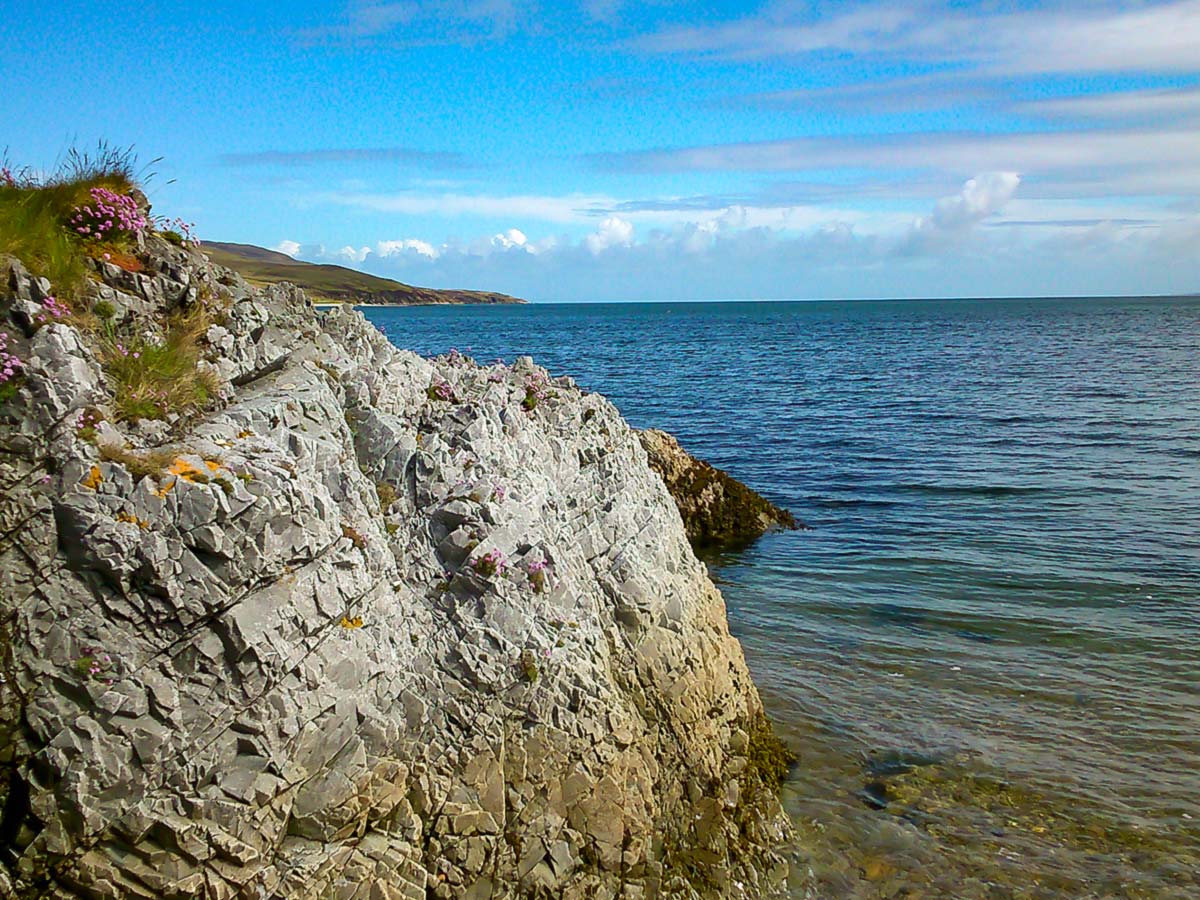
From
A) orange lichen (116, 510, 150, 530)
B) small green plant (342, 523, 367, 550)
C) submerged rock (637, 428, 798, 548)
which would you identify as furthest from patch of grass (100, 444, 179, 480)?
submerged rock (637, 428, 798, 548)

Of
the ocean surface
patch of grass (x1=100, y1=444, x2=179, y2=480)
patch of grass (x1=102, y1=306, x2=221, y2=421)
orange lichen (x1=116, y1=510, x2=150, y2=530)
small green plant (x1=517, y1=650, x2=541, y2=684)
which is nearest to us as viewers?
orange lichen (x1=116, y1=510, x2=150, y2=530)

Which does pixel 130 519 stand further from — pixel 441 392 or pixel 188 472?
pixel 441 392

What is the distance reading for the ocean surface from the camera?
1107cm

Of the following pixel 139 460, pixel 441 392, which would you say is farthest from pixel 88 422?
pixel 441 392

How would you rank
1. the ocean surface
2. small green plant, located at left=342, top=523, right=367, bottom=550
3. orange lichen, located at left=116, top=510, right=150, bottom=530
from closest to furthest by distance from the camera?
orange lichen, located at left=116, top=510, right=150, bottom=530, small green plant, located at left=342, top=523, right=367, bottom=550, the ocean surface

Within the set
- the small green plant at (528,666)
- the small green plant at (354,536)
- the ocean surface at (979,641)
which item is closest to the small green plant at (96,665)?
the small green plant at (354,536)

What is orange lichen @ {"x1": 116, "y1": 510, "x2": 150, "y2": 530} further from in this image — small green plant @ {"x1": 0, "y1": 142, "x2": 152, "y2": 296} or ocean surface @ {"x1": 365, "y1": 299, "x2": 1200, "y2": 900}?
ocean surface @ {"x1": 365, "y1": 299, "x2": 1200, "y2": 900}

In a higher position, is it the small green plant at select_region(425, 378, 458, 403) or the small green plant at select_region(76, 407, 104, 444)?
the small green plant at select_region(425, 378, 458, 403)

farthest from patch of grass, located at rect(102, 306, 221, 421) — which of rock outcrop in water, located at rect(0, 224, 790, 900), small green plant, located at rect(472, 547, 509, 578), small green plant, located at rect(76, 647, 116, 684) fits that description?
small green plant, located at rect(472, 547, 509, 578)

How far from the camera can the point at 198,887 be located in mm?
6836

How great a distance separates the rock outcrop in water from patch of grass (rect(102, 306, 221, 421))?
0.37ft

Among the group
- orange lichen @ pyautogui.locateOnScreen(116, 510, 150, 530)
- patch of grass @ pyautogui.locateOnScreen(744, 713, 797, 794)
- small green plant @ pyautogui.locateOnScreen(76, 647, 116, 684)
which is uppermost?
orange lichen @ pyautogui.locateOnScreen(116, 510, 150, 530)

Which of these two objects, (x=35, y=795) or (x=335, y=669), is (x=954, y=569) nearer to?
(x=335, y=669)

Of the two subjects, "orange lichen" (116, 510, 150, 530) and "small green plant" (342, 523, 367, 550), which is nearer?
"orange lichen" (116, 510, 150, 530)
